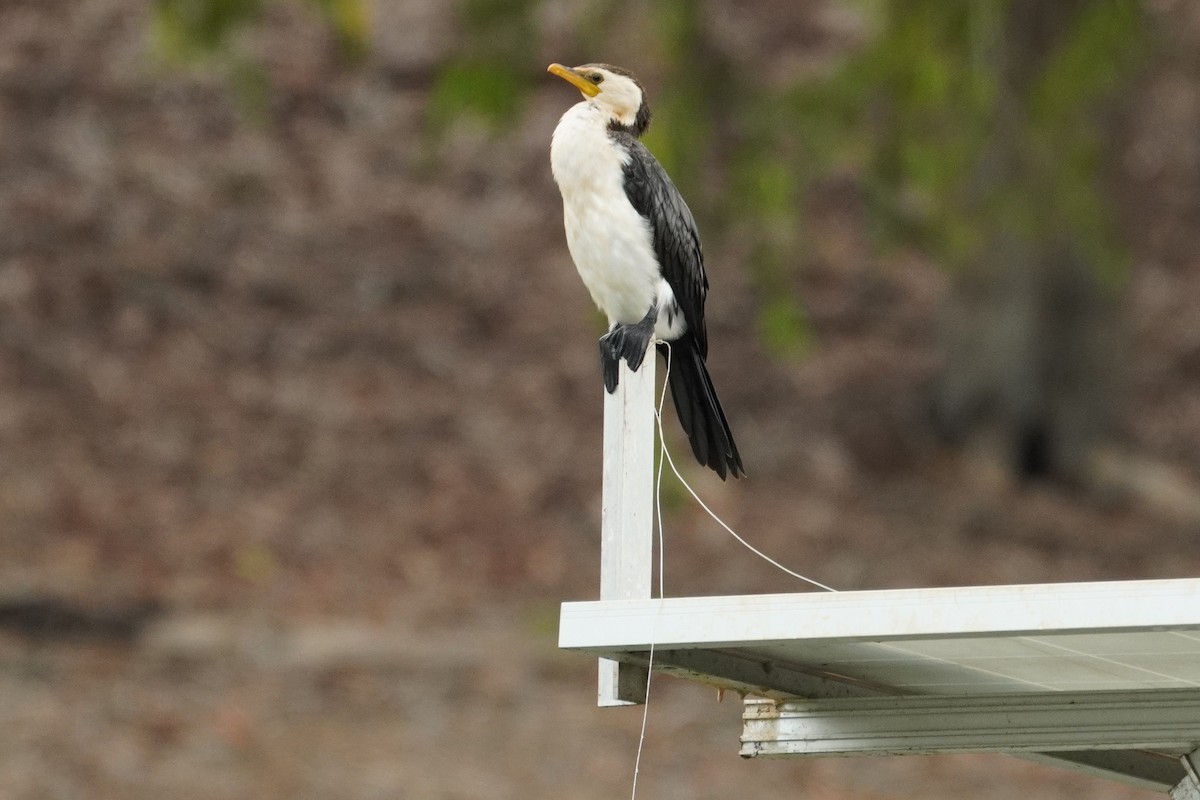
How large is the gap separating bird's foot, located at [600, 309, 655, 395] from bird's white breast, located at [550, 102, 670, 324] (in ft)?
0.91

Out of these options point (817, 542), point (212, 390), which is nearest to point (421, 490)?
point (212, 390)

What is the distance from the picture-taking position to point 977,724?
11.0 ft

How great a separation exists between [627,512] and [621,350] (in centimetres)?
37

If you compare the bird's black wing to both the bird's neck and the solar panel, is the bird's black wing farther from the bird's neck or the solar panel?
the solar panel

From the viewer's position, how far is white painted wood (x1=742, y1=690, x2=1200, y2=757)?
320 cm

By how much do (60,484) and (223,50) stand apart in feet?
9.46

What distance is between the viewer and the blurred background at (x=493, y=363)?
27.1ft

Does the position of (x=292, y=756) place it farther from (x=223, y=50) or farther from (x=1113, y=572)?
(x=1113, y=572)

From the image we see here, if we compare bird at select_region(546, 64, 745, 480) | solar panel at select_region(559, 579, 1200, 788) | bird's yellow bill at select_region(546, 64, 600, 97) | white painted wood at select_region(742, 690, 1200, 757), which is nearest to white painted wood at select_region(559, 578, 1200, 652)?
solar panel at select_region(559, 579, 1200, 788)

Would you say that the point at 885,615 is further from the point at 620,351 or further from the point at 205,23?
the point at 205,23

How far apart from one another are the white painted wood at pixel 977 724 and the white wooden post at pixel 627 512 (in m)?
0.35

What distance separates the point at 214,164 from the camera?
40.2ft

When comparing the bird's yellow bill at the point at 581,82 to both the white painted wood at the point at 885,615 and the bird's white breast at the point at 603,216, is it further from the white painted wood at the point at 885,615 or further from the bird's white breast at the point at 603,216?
the white painted wood at the point at 885,615

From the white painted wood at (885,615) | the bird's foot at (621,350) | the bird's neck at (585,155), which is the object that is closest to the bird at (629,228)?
the bird's neck at (585,155)
